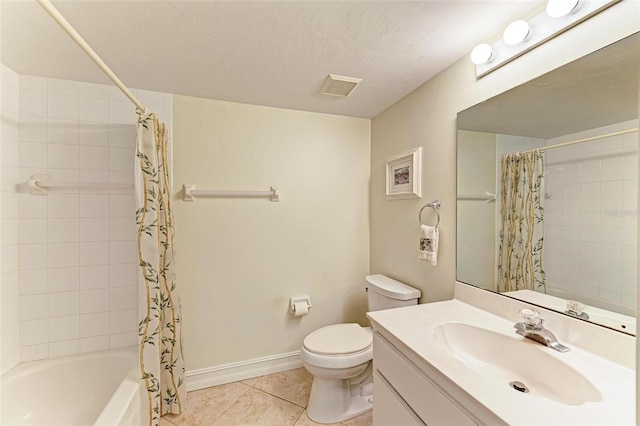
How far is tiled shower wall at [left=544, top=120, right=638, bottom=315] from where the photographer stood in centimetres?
83

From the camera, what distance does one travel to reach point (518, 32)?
1.07 meters

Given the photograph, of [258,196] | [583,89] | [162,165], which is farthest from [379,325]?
[162,165]

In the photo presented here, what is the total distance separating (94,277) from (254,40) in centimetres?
175

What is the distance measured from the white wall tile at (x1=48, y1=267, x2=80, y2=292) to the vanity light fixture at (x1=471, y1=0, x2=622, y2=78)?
2.58 m

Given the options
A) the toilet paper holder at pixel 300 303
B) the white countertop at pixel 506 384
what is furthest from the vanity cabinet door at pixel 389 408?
the toilet paper holder at pixel 300 303

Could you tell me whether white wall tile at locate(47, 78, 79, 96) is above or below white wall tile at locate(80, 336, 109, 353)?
above

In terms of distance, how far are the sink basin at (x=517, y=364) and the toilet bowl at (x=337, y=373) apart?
650 mm

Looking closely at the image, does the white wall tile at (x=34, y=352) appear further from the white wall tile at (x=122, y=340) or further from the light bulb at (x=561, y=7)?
the light bulb at (x=561, y=7)

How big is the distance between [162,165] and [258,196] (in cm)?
69

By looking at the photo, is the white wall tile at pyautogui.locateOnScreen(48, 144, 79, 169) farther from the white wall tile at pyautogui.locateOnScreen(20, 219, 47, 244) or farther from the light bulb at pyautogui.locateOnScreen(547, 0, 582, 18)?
the light bulb at pyautogui.locateOnScreen(547, 0, 582, 18)

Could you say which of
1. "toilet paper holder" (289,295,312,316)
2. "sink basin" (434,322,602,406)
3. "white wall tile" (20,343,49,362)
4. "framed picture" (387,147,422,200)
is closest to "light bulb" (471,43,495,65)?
"framed picture" (387,147,422,200)

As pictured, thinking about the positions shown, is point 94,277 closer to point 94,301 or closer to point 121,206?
point 94,301

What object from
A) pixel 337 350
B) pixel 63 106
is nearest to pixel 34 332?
pixel 63 106

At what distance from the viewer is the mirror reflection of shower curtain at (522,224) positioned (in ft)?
3.52
